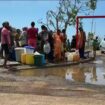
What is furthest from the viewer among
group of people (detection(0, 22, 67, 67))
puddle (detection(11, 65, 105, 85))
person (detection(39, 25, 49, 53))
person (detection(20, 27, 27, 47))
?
person (detection(20, 27, 27, 47))

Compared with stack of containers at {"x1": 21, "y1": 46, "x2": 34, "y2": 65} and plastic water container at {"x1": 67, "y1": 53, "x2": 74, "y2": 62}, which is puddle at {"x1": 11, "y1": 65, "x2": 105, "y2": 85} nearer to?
stack of containers at {"x1": 21, "y1": 46, "x2": 34, "y2": 65}

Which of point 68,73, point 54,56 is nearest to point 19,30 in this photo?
point 54,56

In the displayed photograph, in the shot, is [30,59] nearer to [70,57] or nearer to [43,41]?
[43,41]

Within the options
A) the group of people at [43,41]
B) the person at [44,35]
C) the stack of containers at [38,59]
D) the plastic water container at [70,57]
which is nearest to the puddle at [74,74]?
the stack of containers at [38,59]

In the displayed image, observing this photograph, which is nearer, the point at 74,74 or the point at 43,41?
the point at 74,74

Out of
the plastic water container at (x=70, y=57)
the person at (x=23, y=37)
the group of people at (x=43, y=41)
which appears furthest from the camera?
the plastic water container at (x=70, y=57)

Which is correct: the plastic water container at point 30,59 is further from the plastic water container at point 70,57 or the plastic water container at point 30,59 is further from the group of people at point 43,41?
the plastic water container at point 70,57

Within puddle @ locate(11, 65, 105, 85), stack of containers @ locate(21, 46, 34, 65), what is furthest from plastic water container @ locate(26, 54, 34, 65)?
puddle @ locate(11, 65, 105, 85)

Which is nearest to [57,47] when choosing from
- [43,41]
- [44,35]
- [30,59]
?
[43,41]

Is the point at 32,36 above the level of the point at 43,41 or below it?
above

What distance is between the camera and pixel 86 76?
49.0 ft

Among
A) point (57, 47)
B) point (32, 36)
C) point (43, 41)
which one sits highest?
point (32, 36)

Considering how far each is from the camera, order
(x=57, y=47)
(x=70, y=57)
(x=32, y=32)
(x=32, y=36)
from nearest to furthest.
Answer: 1. (x=32, y=32)
2. (x=32, y=36)
3. (x=57, y=47)
4. (x=70, y=57)

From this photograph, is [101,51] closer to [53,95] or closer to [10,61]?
[10,61]
